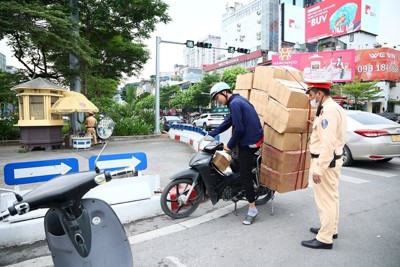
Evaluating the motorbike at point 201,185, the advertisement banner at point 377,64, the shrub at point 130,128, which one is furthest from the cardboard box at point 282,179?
the advertisement banner at point 377,64

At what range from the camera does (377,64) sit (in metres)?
38.7

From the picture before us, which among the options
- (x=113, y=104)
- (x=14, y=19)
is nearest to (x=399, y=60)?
(x=113, y=104)

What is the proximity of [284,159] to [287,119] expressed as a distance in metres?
0.53

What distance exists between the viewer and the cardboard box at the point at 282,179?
3906 millimetres

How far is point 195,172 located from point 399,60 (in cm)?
4770

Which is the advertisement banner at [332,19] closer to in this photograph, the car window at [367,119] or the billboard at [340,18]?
the billboard at [340,18]

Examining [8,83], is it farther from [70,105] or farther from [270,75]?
[270,75]

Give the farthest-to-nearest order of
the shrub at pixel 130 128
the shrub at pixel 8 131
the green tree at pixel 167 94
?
the green tree at pixel 167 94 < the shrub at pixel 130 128 < the shrub at pixel 8 131

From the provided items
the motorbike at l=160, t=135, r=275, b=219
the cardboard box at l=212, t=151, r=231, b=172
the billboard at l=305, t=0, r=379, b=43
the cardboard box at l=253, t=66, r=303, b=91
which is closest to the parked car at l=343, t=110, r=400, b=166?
the cardboard box at l=253, t=66, r=303, b=91

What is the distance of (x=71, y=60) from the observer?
1335cm

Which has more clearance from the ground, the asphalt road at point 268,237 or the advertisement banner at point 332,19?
the advertisement banner at point 332,19

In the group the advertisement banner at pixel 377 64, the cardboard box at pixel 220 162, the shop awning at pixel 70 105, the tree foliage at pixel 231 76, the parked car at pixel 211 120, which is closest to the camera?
the cardboard box at pixel 220 162

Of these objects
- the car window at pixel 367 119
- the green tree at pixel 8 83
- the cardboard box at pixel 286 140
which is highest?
the green tree at pixel 8 83

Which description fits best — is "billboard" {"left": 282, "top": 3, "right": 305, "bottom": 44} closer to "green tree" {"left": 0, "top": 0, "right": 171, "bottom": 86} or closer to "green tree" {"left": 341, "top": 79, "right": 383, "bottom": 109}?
"green tree" {"left": 341, "top": 79, "right": 383, "bottom": 109}
